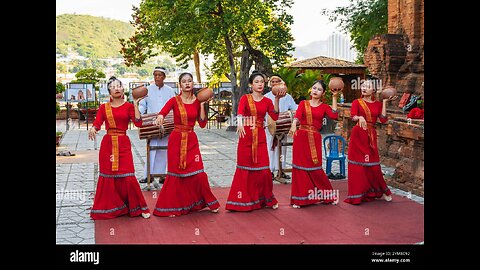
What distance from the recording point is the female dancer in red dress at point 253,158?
7531 millimetres

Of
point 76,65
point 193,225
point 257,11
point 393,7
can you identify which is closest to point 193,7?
point 257,11

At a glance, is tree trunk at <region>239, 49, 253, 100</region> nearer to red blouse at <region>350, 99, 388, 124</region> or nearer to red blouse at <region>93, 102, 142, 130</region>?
red blouse at <region>350, 99, 388, 124</region>

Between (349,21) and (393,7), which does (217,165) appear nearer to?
(393,7)

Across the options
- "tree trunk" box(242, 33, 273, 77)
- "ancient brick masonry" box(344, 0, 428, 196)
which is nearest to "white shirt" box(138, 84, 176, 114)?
"ancient brick masonry" box(344, 0, 428, 196)

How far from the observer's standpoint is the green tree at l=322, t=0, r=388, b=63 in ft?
60.8

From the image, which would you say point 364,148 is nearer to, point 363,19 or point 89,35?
point 363,19

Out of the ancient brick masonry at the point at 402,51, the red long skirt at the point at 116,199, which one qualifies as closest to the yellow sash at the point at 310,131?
the red long skirt at the point at 116,199

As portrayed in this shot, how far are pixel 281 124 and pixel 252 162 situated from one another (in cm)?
186

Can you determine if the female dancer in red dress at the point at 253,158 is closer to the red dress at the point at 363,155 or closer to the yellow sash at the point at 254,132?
the yellow sash at the point at 254,132

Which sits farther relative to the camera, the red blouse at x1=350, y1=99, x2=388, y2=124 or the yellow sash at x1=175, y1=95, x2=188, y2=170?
the red blouse at x1=350, y1=99, x2=388, y2=124

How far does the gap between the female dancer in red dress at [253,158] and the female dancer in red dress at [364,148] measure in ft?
3.71

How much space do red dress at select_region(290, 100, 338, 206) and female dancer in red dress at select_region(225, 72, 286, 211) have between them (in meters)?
Result: 0.41

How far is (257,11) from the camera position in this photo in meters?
16.3

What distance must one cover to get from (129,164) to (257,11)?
32.9 feet
